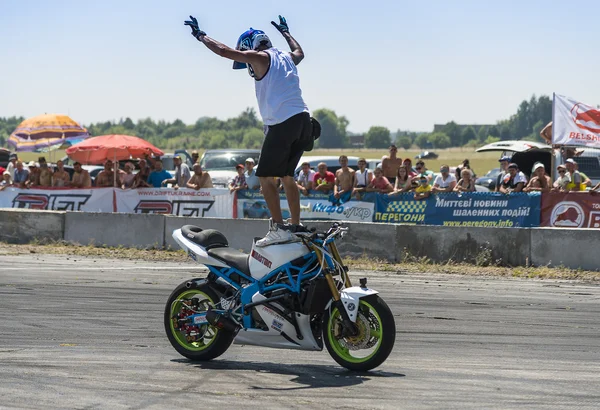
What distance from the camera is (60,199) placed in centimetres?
2211

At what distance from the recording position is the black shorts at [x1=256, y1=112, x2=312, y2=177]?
23.6 ft

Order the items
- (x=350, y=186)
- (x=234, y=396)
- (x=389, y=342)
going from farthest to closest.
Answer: (x=350, y=186) < (x=389, y=342) < (x=234, y=396)

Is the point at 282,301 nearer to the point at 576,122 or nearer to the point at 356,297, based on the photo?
the point at 356,297

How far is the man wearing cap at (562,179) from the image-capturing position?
58.1 ft

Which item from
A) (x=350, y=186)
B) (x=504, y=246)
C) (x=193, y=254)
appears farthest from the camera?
(x=350, y=186)

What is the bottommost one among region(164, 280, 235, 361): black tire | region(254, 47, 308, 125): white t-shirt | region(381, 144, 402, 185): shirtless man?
region(164, 280, 235, 361): black tire

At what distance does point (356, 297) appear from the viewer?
6.43m

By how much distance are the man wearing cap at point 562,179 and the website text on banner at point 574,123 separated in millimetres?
928

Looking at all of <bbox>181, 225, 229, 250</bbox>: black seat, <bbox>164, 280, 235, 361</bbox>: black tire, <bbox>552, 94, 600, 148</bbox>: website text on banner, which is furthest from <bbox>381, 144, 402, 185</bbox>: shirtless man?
<bbox>164, 280, 235, 361</bbox>: black tire

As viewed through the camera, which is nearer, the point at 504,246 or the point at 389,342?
the point at 389,342

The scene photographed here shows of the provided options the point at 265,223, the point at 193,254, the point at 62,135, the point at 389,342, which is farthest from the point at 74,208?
the point at 389,342

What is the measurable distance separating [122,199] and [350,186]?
224 inches

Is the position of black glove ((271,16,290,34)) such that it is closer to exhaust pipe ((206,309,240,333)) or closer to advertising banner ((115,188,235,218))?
exhaust pipe ((206,309,240,333))

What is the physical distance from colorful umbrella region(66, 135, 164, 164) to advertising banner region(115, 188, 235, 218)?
16.9 ft
